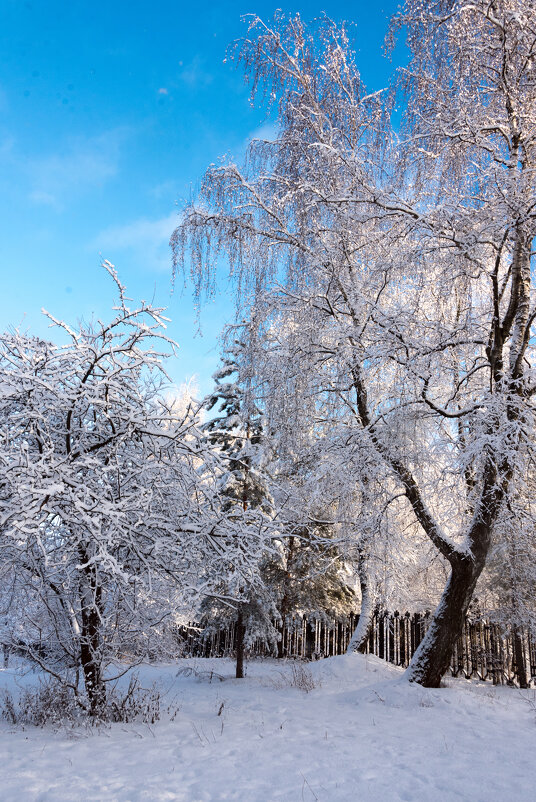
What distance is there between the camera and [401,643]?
39.0 ft

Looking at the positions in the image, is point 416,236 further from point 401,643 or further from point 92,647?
point 401,643

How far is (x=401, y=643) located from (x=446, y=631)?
14.7 feet

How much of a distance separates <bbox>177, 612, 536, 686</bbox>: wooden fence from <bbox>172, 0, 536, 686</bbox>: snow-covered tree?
3886mm

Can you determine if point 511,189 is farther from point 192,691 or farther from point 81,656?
point 192,691

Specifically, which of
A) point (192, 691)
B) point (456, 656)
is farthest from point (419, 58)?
point (456, 656)

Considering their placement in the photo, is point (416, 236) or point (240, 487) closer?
point (416, 236)

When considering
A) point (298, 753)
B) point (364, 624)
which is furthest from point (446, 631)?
point (364, 624)

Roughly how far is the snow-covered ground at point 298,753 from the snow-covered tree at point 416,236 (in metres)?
1.57

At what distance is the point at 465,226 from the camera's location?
22.4ft

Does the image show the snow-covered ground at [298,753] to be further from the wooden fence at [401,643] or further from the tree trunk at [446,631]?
the wooden fence at [401,643]

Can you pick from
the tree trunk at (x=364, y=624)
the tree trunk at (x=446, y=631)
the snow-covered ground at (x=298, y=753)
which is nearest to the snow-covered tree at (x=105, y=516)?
the snow-covered ground at (x=298, y=753)

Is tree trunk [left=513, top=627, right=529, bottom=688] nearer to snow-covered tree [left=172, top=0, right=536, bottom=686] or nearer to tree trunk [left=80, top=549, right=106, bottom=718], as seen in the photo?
snow-covered tree [left=172, top=0, right=536, bottom=686]

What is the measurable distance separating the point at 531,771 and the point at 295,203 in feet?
24.2

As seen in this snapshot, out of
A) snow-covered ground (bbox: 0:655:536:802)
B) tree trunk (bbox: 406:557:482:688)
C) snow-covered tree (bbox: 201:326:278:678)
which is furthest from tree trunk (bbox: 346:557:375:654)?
snow-covered ground (bbox: 0:655:536:802)
